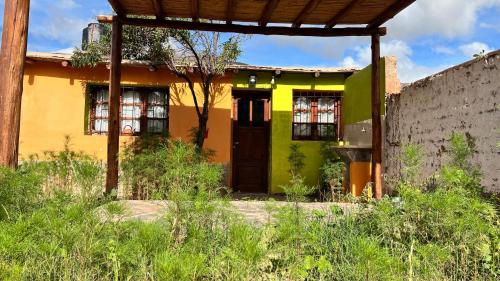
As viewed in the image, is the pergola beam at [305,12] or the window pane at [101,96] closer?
the pergola beam at [305,12]

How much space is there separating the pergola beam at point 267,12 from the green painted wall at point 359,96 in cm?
241

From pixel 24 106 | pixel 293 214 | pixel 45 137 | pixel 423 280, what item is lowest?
pixel 423 280

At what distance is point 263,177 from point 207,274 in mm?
9653

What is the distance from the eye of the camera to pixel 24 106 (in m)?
10.6

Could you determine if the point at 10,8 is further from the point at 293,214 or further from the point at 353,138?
the point at 353,138

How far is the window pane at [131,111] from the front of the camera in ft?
36.5

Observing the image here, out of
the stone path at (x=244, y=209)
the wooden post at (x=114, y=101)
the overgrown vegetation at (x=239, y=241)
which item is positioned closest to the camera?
the overgrown vegetation at (x=239, y=241)

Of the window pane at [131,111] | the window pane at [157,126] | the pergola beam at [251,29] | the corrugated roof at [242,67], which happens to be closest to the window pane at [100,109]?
the window pane at [131,111]

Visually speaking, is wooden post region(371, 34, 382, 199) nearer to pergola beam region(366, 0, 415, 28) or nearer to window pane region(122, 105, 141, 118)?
pergola beam region(366, 0, 415, 28)

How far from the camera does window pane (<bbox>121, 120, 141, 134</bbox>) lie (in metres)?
11.1

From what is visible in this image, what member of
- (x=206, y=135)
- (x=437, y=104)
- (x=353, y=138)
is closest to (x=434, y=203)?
(x=437, y=104)

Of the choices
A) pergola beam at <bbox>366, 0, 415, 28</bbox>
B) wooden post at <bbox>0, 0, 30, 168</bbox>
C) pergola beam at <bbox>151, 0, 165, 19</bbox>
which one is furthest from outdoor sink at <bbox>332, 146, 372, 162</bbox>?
wooden post at <bbox>0, 0, 30, 168</bbox>

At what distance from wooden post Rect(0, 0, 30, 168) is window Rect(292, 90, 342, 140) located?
8439 millimetres

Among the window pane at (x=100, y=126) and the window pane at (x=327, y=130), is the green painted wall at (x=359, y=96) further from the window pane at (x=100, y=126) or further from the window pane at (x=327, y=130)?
the window pane at (x=100, y=126)
